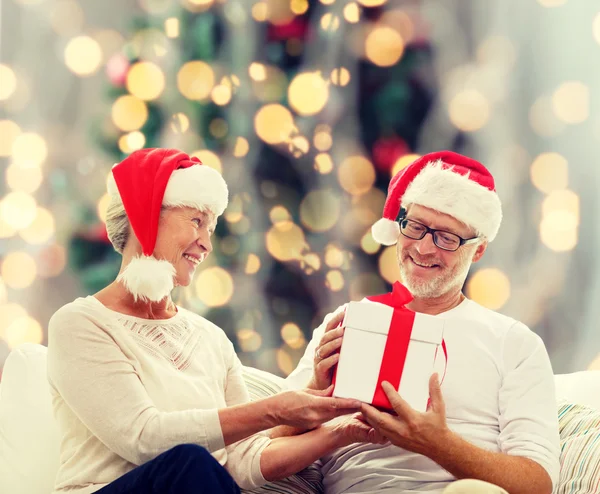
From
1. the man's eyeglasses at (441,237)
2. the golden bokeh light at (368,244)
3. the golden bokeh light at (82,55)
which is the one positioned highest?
the golden bokeh light at (82,55)

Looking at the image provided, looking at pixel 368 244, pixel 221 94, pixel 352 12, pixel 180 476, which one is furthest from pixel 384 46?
pixel 180 476

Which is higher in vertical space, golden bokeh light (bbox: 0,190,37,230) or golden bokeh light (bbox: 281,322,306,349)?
golden bokeh light (bbox: 0,190,37,230)

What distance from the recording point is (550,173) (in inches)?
102

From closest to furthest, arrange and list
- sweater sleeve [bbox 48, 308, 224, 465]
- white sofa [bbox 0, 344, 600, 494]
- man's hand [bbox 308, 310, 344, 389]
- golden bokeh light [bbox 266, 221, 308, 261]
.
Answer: sweater sleeve [bbox 48, 308, 224, 465] → man's hand [bbox 308, 310, 344, 389] → white sofa [bbox 0, 344, 600, 494] → golden bokeh light [bbox 266, 221, 308, 261]

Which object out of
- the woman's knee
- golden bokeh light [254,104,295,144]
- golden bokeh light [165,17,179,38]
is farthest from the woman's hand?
golden bokeh light [165,17,179,38]

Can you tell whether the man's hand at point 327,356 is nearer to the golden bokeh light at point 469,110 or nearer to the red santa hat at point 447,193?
the red santa hat at point 447,193

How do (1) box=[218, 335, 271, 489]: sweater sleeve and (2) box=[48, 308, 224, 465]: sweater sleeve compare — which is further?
(1) box=[218, 335, 271, 489]: sweater sleeve

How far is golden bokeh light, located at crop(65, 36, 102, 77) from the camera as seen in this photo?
271 cm

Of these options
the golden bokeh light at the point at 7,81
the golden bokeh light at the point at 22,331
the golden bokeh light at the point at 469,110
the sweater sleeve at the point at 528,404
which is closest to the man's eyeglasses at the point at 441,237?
the sweater sleeve at the point at 528,404

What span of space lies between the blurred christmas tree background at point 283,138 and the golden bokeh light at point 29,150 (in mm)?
215

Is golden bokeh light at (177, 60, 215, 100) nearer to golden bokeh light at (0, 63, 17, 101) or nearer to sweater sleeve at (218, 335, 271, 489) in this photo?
golden bokeh light at (0, 63, 17, 101)

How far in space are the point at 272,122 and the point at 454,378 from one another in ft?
4.48

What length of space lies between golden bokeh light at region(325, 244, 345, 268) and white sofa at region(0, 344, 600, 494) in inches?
28.9

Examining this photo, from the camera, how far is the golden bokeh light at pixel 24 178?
2633mm
